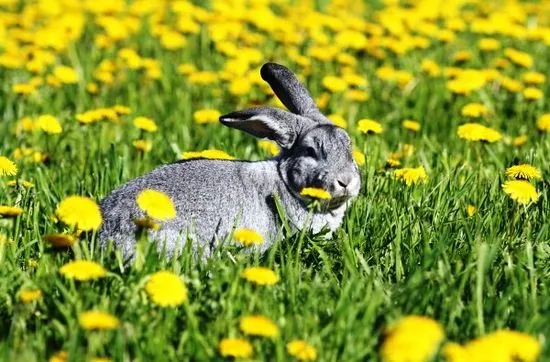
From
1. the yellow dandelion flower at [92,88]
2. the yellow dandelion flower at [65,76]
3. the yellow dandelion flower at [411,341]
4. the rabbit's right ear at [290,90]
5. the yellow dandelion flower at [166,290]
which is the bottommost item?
the yellow dandelion flower at [92,88]

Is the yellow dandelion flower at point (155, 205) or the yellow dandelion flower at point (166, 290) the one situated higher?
the yellow dandelion flower at point (155, 205)

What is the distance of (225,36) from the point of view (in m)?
8.26

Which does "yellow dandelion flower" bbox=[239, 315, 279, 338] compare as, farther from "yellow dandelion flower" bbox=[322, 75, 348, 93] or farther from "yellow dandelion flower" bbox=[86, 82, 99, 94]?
"yellow dandelion flower" bbox=[86, 82, 99, 94]

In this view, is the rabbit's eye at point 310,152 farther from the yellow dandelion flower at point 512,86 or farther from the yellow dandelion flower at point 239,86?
the yellow dandelion flower at point 512,86

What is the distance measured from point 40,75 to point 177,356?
180 inches

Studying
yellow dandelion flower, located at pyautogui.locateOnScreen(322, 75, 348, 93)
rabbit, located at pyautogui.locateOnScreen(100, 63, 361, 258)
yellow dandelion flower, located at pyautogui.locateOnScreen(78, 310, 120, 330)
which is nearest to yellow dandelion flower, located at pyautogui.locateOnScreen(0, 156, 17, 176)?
rabbit, located at pyautogui.locateOnScreen(100, 63, 361, 258)

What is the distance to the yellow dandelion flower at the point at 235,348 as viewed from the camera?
123 inches

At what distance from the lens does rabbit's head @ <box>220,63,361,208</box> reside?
186 inches

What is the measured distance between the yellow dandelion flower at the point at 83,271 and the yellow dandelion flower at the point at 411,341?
43.0 inches

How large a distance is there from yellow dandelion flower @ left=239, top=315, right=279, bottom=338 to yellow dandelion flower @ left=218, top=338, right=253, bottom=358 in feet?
0.15

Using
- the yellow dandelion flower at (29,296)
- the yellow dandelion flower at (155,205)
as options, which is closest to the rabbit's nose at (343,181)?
the yellow dandelion flower at (155,205)

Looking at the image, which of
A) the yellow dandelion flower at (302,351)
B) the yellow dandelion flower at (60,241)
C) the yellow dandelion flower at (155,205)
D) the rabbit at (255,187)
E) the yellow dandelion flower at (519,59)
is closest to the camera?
the yellow dandelion flower at (302,351)

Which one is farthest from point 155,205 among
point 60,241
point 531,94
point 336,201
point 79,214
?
point 531,94

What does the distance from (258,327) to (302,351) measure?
161 mm
